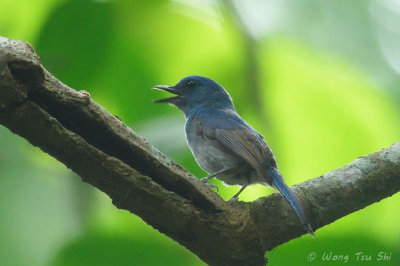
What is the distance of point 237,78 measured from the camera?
12.4 feet

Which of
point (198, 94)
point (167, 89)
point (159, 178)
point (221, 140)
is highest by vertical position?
point (198, 94)

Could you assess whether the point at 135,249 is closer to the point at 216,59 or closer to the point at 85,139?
the point at 85,139

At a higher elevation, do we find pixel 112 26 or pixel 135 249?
pixel 112 26

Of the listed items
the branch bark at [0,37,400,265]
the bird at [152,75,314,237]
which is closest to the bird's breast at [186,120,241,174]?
the bird at [152,75,314,237]

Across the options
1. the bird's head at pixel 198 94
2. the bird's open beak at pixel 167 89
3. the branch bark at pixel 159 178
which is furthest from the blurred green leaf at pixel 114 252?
the bird's head at pixel 198 94

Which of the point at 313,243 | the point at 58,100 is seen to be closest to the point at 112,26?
the point at 58,100

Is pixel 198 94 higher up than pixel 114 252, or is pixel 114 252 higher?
pixel 198 94

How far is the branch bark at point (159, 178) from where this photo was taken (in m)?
2.87

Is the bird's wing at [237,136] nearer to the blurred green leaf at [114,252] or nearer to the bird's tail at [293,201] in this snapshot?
the bird's tail at [293,201]

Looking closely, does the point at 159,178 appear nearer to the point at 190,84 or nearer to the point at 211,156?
the point at 211,156

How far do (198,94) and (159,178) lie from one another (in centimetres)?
236

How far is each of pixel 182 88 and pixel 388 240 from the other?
240 cm

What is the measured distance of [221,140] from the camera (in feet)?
15.7

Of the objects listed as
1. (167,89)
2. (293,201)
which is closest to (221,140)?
(167,89)
